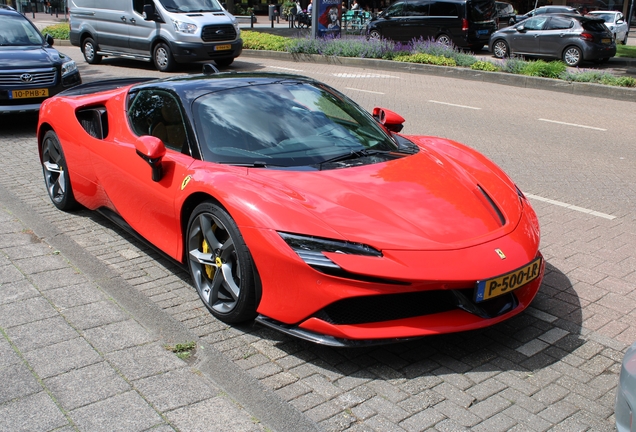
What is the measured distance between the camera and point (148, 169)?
14.9 ft

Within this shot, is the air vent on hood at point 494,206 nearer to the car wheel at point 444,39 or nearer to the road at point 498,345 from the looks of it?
the road at point 498,345

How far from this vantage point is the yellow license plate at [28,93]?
31.7 feet

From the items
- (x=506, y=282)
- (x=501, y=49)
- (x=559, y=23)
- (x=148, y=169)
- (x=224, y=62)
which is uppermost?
(x=559, y=23)

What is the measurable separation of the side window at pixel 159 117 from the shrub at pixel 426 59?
14.2 m

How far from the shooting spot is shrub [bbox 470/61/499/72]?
16.9 meters

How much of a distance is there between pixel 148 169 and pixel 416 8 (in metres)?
21.2

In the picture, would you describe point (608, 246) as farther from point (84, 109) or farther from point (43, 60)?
point (43, 60)

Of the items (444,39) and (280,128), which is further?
(444,39)

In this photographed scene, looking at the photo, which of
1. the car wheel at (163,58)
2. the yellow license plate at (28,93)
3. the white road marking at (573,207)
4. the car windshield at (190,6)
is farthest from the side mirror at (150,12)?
the white road marking at (573,207)

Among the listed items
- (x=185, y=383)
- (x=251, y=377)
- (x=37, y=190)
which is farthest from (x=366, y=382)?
(x=37, y=190)

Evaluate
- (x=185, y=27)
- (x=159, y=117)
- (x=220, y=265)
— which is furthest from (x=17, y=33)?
(x=220, y=265)

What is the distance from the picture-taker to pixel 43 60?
10.2m

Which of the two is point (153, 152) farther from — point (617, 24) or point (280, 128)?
point (617, 24)

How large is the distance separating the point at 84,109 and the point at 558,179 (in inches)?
196
